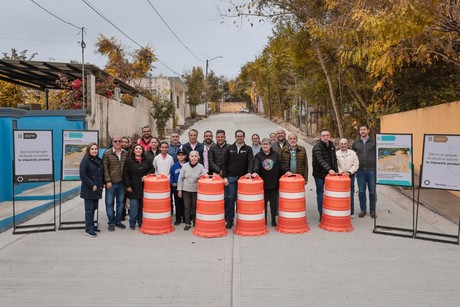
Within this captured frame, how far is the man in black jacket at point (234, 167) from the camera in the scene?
25.4 ft

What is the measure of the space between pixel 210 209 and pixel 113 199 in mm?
1978

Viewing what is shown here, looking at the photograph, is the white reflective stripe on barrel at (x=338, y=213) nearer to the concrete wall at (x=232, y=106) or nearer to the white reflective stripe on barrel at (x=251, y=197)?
the white reflective stripe on barrel at (x=251, y=197)

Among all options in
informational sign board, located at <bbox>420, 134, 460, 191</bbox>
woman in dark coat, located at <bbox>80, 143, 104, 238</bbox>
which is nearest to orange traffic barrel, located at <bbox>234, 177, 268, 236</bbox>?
woman in dark coat, located at <bbox>80, 143, 104, 238</bbox>

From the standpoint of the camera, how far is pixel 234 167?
25.4 ft

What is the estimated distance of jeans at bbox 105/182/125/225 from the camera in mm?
7660

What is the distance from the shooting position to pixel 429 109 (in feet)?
38.4

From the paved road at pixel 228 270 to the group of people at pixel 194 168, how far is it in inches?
26.6

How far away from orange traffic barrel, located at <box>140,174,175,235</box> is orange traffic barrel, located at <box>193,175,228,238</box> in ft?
2.08

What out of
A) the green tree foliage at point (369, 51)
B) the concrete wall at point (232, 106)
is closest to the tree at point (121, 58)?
the green tree foliage at point (369, 51)

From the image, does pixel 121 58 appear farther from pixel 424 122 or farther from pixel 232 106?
pixel 232 106

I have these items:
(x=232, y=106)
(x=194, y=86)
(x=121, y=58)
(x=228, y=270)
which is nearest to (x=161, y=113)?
(x=121, y=58)

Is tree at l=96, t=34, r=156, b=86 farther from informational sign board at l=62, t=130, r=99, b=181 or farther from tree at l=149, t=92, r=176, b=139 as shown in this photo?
informational sign board at l=62, t=130, r=99, b=181

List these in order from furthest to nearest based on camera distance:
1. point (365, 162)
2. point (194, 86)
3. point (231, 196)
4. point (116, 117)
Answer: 1. point (194, 86)
2. point (116, 117)
3. point (365, 162)
4. point (231, 196)

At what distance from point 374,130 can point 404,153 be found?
10775mm
